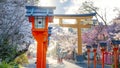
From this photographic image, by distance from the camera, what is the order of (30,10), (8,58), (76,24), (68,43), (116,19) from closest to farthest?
(30,10) < (8,58) < (116,19) < (76,24) < (68,43)

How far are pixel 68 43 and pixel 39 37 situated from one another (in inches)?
1642

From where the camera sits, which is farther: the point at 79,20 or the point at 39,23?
the point at 79,20

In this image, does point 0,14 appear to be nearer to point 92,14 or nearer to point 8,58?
point 8,58

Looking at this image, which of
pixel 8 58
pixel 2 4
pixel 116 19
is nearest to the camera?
pixel 2 4

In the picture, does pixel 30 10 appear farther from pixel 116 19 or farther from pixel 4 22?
pixel 116 19

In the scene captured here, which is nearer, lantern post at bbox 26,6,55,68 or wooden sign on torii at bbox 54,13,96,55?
lantern post at bbox 26,6,55,68

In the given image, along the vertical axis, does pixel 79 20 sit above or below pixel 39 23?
above

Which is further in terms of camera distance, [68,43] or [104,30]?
[68,43]

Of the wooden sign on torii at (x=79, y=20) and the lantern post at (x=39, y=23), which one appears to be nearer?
the lantern post at (x=39, y=23)

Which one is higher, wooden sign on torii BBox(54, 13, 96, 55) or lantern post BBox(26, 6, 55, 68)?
wooden sign on torii BBox(54, 13, 96, 55)

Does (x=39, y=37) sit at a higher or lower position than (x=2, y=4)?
lower

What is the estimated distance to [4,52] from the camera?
48.0 feet

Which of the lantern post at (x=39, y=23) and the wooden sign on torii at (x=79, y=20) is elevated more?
the wooden sign on torii at (x=79, y=20)

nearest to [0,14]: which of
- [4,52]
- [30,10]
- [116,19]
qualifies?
[4,52]
